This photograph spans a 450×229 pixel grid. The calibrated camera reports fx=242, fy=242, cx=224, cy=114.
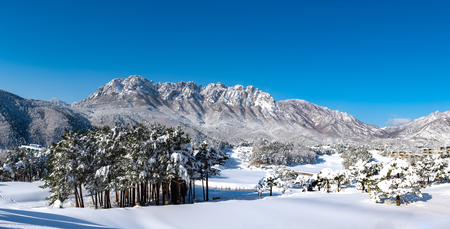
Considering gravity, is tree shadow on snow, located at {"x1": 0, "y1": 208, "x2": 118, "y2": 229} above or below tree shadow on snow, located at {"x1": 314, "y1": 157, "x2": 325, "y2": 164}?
above

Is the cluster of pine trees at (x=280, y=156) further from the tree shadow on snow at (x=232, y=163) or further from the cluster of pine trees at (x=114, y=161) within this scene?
the cluster of pine trees at (x=114, y=161)

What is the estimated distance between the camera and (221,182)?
6166 cm

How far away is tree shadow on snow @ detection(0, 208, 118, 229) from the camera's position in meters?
9.47

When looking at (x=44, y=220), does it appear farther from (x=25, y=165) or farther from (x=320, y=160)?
(x=320, y=160)

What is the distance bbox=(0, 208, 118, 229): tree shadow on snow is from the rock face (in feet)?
433

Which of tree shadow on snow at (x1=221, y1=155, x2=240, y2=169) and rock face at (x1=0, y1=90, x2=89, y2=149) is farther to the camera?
rock face at (x1=0, y1=90, x2=89, y2=149)

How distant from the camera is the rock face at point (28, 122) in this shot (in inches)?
4934

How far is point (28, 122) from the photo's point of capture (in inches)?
5832

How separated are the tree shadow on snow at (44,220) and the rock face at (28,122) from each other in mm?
132102

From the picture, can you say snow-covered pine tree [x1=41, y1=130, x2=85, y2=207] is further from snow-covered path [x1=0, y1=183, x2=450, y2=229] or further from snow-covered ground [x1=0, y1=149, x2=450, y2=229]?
snow-covered path [x1=0, y1=183, x2=450, y2=229]

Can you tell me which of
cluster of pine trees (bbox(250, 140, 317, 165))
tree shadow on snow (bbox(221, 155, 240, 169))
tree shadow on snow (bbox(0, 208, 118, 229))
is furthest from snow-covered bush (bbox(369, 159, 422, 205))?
tree shadow on snow (bbox(221, 155, 240, 169))

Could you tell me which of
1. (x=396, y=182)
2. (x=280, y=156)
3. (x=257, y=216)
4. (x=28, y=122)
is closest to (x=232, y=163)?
(x=280, y=156)

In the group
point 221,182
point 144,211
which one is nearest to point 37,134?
point 221,182

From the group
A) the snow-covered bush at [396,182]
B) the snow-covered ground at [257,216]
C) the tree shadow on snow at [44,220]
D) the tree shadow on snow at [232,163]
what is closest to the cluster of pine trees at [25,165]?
the snow-covered ground at [257,216]
